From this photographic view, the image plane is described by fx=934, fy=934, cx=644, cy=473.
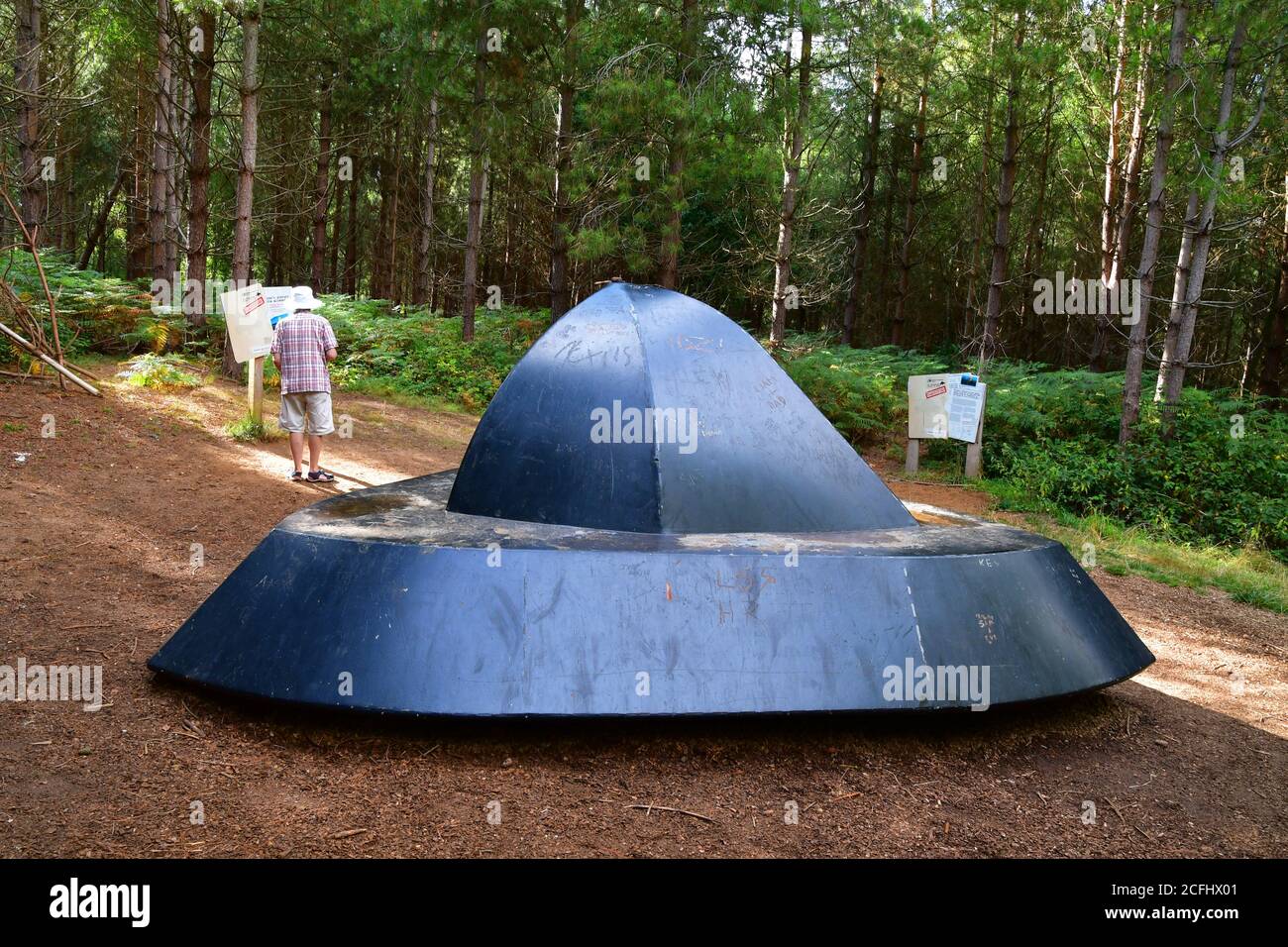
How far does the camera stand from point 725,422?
17.1ft

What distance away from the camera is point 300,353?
9.63m

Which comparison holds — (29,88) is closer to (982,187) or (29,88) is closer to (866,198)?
(866,198)

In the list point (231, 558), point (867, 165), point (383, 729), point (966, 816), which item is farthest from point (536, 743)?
point (867, 165)

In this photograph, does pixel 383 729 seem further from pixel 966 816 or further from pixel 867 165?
pixel 867 165

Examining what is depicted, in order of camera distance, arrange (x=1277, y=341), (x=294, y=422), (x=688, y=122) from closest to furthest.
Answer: (x=294, y=422) → (x=688, y=122) → (x=1277, y=341)

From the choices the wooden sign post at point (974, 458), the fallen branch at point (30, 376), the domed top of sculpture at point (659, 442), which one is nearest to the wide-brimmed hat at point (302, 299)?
the fallen branch at point (30, 376)

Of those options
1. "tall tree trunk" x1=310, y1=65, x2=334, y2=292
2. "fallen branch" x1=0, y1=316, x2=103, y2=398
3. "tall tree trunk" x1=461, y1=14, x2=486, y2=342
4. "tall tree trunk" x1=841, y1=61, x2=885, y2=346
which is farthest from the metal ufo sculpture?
"tall tree trunk" x1=841, y1=61, x2=885, y2=346

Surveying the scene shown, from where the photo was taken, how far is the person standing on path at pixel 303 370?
9.65 meters

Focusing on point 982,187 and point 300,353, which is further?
point 982,187

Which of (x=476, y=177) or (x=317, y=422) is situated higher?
(x=476, y=177)

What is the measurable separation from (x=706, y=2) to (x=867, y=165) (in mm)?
11473

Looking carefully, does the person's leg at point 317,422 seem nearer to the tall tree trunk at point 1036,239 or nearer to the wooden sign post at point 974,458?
the wooden sign post at point 974,458

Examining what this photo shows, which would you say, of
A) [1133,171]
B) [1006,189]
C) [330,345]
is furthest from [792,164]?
[330,345]

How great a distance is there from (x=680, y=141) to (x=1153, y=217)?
689 centimetres
